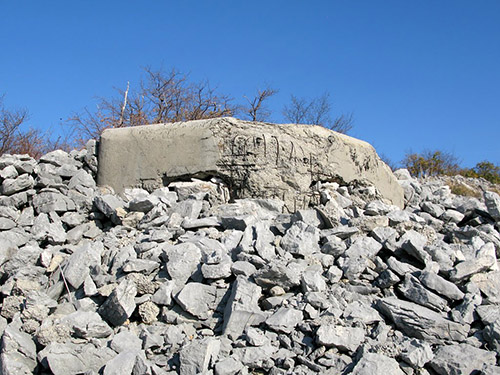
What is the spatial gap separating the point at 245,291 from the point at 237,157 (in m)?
2.18

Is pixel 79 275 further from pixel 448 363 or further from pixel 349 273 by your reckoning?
pixel 448 363

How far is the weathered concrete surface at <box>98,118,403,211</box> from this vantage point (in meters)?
5.13

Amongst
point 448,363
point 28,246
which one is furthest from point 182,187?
point 448,363

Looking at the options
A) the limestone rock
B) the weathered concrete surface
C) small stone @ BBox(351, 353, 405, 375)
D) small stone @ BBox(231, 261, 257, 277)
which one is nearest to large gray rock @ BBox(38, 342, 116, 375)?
small stone @ BBox(231, 261, 257, 277)

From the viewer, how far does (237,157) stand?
5145 mm

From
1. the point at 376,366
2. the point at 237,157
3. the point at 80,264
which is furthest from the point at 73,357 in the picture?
the point at 237,157

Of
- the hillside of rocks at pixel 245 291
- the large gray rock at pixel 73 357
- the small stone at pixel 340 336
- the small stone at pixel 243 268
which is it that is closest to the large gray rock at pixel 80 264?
the hillside of rocks at pixel 245 291

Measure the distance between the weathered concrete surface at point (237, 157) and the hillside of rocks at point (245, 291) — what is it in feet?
1.66

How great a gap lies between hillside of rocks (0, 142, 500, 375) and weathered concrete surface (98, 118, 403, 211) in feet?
1.66

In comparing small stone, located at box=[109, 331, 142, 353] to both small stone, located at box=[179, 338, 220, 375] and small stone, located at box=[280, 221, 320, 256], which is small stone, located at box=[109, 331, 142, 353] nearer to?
small stone, located at box=[179, 338, 220, 375]

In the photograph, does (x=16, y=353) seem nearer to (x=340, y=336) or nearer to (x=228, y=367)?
(x=228, y=367)

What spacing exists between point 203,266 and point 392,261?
145 cm

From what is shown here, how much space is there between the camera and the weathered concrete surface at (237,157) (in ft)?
16.8

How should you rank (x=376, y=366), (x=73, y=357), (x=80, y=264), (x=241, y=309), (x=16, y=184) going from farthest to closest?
(x=16, y=184)
(x=80, y=264)
(x=241, y=309)
(x=73, y=357)
(x=376, y=366)
